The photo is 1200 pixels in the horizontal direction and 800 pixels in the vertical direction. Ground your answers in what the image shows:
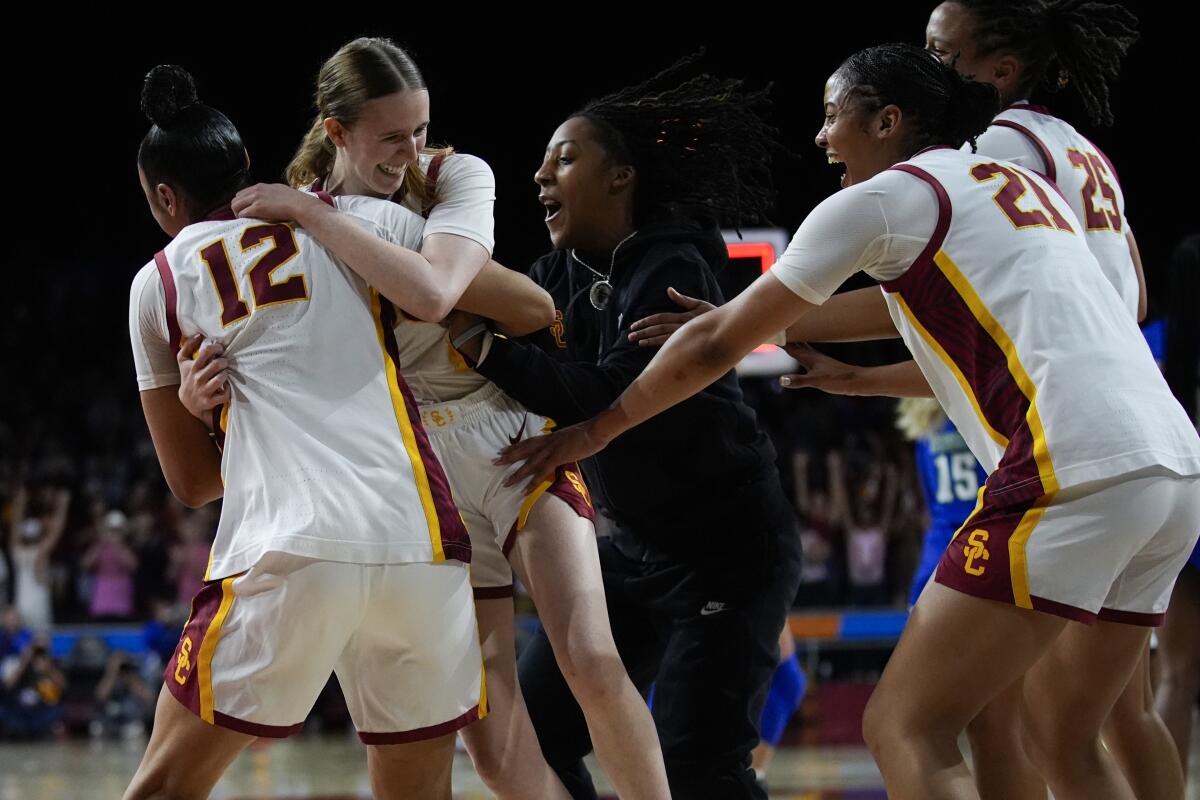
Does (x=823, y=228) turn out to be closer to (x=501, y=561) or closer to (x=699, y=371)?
(x=699, y=371)

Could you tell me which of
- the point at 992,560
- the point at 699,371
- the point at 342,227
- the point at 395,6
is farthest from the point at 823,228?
the point at 395,6

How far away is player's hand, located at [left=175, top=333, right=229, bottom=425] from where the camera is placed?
2533mm

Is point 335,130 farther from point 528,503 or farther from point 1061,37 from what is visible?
point 1061,37

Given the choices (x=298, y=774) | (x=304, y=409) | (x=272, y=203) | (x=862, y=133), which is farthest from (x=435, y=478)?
(x=298, y=774)

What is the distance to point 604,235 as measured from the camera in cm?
359

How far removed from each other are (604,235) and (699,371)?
2.92ft

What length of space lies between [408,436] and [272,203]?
51 cm

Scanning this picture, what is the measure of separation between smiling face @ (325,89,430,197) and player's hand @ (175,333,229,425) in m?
0.51

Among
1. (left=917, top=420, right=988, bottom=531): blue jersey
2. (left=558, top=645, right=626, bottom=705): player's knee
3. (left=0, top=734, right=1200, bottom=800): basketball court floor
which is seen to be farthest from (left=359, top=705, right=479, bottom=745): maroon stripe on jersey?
(left=0, top=734, right=1200, bottom=800): basketball court floor

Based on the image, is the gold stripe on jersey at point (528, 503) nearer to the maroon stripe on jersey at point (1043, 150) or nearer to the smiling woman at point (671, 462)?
the smiling woman at point (671, 462)

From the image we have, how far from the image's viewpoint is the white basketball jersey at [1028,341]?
246 cm

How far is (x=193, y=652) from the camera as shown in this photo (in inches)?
97.7

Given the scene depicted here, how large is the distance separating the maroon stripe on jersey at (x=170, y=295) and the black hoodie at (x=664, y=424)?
36.8 inches

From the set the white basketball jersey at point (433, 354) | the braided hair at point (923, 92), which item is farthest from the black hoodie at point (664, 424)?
the braided hair at point (923, 92)
